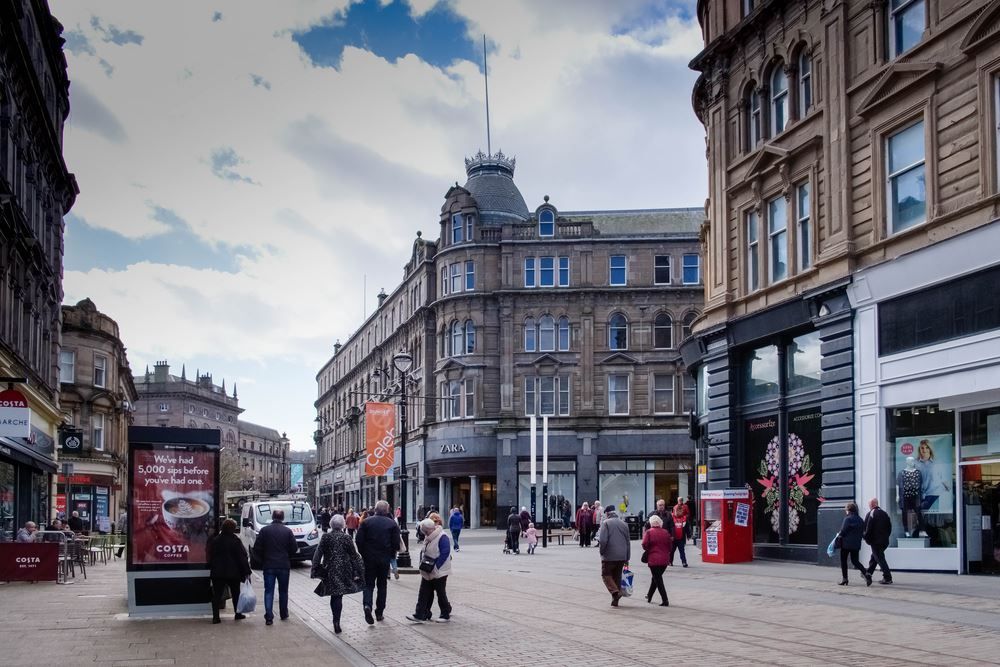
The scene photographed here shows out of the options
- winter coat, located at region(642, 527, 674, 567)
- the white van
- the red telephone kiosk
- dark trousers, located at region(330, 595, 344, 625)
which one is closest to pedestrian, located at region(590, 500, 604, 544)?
the white van

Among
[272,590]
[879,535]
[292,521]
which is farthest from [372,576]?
[292,521]

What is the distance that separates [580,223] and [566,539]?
20.7 m

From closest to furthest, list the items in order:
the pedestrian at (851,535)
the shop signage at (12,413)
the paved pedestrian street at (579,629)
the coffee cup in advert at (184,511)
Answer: the paved pedestrian street at (579,629) < the coffee cup in advert at (184,511) < the pedestrian at (851,535) < the shop signage at (12,413)

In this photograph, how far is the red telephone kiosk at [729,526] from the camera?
91.5ft

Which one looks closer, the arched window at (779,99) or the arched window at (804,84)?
the arched window at (804,84)

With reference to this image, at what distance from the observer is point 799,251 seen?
27.1 m

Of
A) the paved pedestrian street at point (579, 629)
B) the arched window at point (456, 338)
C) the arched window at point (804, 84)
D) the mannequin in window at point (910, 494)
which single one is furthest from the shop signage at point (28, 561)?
the arched window at point (456, 338)

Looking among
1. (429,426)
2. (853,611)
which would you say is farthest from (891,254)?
(429,426)

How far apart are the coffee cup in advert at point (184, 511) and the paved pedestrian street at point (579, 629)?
148cm

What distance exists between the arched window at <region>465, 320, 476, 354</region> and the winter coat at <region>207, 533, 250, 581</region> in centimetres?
4750

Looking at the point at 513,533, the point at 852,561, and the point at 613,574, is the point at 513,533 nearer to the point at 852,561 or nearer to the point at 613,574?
the point at 852,561

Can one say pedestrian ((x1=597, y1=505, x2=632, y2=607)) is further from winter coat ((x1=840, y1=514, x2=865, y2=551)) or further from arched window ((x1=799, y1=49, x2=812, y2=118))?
arched window ((x1=799, y1=49, x2=812, y2=118))

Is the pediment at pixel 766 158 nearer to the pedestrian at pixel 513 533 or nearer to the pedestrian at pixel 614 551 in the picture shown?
the pedestrian at pixel 614 551

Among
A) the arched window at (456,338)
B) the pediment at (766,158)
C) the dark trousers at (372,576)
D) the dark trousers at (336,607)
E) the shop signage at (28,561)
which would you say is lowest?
the shop signage at (28,561)
